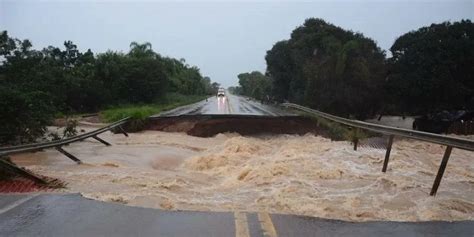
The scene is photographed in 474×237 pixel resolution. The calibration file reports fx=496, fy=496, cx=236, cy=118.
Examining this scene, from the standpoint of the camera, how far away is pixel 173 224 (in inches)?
275

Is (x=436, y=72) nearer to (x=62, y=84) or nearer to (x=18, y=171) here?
(x=18, y=171)

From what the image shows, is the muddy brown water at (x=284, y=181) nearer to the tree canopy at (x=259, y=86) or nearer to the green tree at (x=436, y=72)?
the green tree at (x=436, y=72)

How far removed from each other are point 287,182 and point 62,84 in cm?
3978

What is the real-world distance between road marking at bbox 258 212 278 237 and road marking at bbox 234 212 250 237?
0.74 ft

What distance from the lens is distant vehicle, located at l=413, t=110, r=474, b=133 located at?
30109 mm

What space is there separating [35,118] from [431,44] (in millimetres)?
25085

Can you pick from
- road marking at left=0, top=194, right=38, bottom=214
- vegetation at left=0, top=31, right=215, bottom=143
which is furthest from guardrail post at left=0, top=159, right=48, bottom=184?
vegetation at left=0, top=31, right=215, bottom=143

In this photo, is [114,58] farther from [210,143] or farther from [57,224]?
[57,224]

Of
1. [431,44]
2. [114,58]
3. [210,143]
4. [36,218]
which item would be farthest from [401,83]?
[114,58]

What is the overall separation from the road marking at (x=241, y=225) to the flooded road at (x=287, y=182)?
0.63 m

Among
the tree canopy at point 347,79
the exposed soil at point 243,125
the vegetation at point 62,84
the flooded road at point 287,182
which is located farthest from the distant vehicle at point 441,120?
the vegetation at point 62,84

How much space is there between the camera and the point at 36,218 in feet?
23.5

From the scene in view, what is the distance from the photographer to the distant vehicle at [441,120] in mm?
30109

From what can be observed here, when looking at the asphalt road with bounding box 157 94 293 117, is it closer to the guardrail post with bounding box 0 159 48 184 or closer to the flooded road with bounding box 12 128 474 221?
the flooded road with bounding box 12 128 474 221
